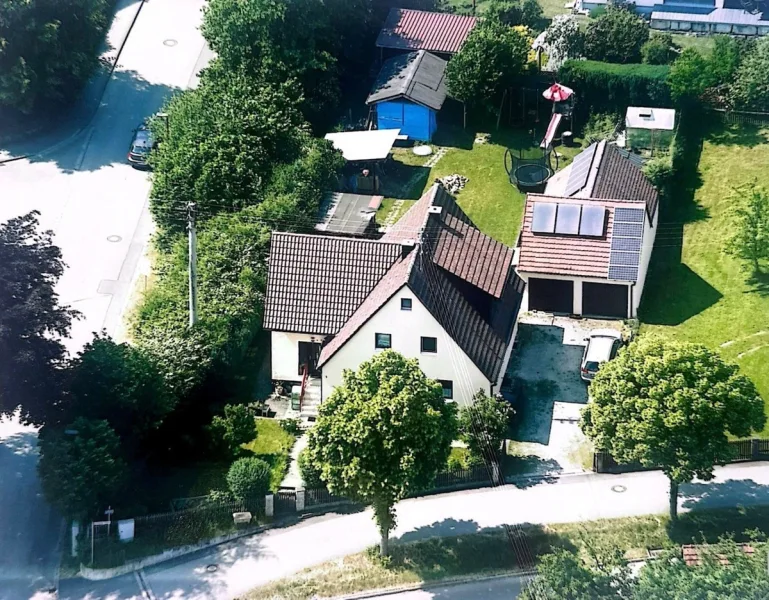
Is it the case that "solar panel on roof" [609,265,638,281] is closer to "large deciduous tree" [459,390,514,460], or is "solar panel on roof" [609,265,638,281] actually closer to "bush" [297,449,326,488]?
"large deciduous tree" [459,390,514,460]

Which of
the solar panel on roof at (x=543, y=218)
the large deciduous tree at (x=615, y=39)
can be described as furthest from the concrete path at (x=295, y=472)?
the large deciduous tree at (x=615, y=39)

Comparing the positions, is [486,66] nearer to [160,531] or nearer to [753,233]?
[753,233]

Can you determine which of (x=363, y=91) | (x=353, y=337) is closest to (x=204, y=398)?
(x=353, y=337)

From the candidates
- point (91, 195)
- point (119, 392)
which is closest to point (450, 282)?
point (119, 392)

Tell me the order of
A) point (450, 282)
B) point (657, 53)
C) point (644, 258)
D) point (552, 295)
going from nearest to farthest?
Answer: point (450, 282)
point (552, 295)
point (644, 258)
point (657, 53)

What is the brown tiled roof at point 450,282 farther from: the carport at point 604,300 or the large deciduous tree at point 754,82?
the large deciduous tree at point 754,82
